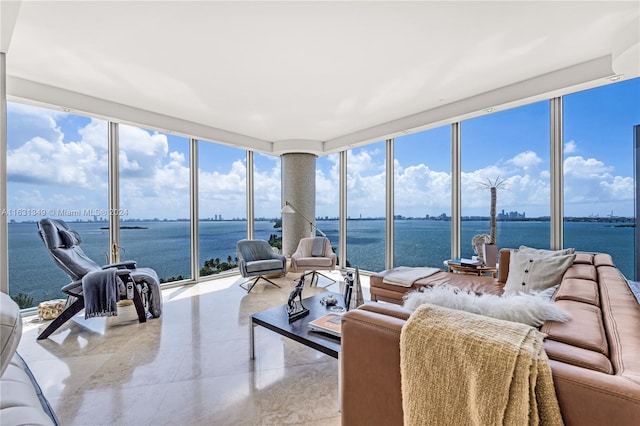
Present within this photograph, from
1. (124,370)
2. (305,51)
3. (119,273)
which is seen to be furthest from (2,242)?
(305,51)

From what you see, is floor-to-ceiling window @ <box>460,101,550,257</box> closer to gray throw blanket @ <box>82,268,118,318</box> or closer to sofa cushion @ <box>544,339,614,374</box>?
sofa cushion @ <box>544,339,614,374</box>

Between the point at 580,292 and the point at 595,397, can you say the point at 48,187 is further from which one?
the point at 580,292

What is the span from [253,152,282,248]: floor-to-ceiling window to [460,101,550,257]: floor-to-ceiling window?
3.68 meters

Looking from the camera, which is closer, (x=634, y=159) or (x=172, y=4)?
(x=172, y=4)

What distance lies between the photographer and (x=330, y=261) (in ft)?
15.3

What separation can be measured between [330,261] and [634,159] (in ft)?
12.8

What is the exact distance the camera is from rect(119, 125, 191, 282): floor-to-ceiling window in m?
4.22

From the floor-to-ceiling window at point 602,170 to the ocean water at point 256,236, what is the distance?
2 centimetres

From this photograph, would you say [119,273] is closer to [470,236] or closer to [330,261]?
[330,261]

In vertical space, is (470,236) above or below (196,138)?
below

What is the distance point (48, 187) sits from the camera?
3617mm

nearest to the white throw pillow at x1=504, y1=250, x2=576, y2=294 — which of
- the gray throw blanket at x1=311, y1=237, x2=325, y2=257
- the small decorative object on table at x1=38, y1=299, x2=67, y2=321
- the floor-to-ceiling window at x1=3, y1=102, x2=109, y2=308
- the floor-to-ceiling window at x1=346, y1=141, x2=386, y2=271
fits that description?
the floor-to-ceiling window at x1=346, y1=141, x2=386, y2=271

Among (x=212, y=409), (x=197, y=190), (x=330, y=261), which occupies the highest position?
(x=197, y=190)

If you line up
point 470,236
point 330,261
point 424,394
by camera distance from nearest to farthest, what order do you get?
point 424,394 < point 470,236 < point 330,261
